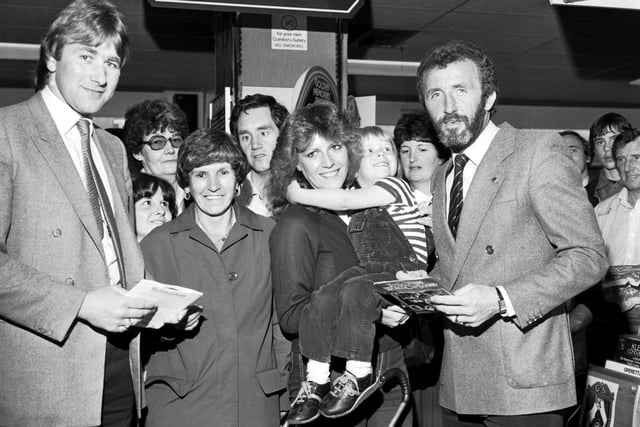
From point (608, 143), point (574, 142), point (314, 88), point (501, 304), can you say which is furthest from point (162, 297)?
point (574, 142)

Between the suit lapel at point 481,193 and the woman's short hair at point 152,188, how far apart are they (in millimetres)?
1787

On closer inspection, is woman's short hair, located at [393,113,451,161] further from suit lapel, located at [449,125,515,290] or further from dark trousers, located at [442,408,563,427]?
dark trousers, located at [442,408,563,427]

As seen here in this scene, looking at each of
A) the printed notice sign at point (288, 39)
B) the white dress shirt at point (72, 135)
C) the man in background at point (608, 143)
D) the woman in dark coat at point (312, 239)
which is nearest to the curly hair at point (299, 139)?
the woman in dark coat at point (312, 239)

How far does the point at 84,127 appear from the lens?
254cm

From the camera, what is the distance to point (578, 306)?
4.56 m

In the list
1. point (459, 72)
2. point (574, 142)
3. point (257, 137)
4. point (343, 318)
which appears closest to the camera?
point (459, 72)

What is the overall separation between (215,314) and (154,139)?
151cm

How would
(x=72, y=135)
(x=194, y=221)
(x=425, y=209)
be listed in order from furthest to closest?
(x=425, y=209), (x=194, y=221), (x=72, y=135)

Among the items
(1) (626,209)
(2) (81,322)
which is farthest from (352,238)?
(1) (626,209)

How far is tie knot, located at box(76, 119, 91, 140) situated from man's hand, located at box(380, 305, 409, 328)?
1390mm

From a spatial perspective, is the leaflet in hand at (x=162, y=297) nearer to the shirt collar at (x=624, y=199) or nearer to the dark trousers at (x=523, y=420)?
the dark trousers at (x=523, y=420)

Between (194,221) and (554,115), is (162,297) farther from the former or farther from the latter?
(554,115)

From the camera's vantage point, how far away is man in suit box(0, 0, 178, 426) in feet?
7.41

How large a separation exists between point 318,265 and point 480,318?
31.2 inches
